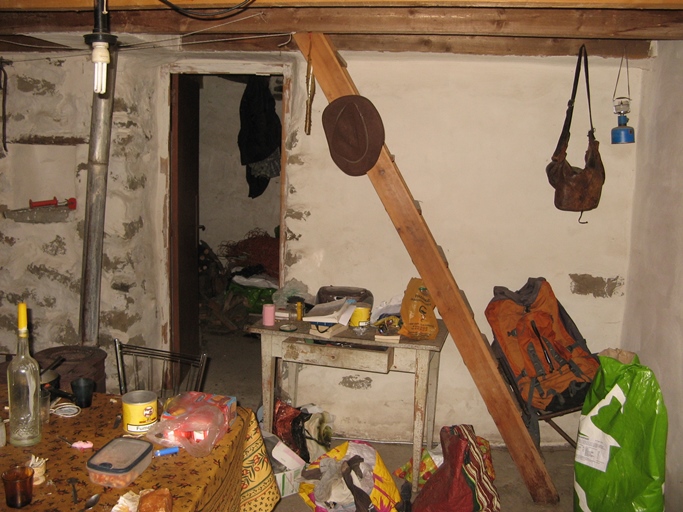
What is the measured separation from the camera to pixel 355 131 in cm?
300

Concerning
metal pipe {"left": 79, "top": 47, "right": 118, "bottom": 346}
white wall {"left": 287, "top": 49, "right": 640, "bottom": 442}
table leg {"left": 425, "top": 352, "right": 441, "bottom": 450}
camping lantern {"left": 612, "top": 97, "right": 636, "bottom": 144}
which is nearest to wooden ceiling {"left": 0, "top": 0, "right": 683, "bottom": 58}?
white wall {"left": 287, "top": 49, "right": 640, "bottom": 442}

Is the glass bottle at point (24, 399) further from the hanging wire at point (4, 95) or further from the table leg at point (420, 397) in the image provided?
the hanging wire at point (4, 95)

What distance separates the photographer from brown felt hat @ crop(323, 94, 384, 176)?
2917 millimetres

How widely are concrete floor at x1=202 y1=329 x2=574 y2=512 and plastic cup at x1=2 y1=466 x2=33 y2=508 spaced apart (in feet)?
5.23

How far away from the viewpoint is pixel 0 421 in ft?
5.82

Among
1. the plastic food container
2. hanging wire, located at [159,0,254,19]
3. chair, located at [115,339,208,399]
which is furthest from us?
chair, located at [115,339,208,399]

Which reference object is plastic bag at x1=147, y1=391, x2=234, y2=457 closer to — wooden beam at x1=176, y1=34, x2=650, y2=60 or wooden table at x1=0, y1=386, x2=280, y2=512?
wooden table at x1=0, y1=386, x2=280, y2=512

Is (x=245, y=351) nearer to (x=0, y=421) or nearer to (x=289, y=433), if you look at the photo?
(x=289, y=433)

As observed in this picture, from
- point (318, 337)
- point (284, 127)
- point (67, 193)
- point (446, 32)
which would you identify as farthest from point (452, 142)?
point (67, 193)

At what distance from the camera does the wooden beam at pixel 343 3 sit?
2025mm

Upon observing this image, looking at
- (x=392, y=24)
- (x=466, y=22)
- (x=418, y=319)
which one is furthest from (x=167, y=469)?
(x=466, y=22)

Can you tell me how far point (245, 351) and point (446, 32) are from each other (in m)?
3.44

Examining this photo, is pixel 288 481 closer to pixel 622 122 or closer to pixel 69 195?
pixel 69 195

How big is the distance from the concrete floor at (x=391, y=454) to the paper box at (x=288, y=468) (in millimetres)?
59
